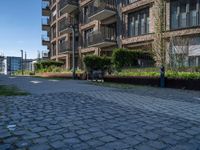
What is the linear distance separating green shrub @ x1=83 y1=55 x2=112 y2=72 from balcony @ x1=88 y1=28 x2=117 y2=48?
3292 millimetres

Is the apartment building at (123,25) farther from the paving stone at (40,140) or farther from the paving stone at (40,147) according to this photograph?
the paving stone at (40,147)

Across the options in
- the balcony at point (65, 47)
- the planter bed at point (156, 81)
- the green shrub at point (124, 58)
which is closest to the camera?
the planter bed at point (156, 81)

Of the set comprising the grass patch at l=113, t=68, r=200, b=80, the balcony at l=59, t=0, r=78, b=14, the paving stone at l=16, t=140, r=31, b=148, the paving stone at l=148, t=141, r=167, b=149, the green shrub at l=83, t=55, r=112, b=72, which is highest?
the balcony at l=59, t=0, r=78, b=14

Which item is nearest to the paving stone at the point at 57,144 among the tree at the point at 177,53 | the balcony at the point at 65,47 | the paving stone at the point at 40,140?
the paving stone at the point at 40,140

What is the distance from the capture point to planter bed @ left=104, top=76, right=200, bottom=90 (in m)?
12.2

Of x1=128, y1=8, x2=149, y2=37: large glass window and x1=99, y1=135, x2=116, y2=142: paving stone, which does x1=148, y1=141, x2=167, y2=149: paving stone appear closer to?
x1=99, y1=135, x2=116, y2=142: paving stone

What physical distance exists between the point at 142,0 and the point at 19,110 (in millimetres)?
17804

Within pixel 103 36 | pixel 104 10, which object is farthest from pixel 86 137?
pixel 103 36

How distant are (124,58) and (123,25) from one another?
24.1 ft

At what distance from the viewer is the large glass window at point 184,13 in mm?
17250

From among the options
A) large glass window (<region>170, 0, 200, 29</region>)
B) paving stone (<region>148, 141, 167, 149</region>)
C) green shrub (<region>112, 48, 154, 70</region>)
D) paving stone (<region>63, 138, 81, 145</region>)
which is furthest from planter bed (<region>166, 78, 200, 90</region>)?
paving stone (<region>63, 138, 81, 145</region>)

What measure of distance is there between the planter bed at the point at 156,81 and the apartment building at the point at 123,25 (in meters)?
2.55

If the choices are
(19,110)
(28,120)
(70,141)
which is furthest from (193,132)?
(19,110)

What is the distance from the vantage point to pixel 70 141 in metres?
3.78
